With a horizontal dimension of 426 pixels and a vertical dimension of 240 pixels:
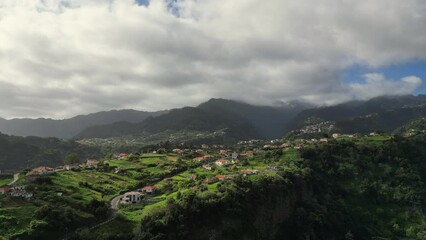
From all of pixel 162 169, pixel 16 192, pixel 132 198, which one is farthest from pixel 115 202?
pixel 162 169

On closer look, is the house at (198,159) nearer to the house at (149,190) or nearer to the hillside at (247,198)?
the hillside at (247,198)

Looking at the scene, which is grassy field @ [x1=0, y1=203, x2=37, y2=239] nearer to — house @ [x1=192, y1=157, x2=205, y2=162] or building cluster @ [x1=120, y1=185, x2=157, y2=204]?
building cluster @ [x1=120, y1=185, x2=157, y2=204]

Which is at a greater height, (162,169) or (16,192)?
(16,192)

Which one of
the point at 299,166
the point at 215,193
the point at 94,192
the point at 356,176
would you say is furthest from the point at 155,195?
the point at 356,176

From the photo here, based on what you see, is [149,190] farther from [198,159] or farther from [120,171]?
[198,159]

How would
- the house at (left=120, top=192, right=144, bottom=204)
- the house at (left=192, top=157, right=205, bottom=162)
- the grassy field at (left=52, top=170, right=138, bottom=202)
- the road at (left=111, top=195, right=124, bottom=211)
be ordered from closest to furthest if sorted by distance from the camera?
the road at (left=111, top=195, right=124, bottom=211) < the grassy field at (left=52, top=170, right=138, bottom=202) < the house at (left=120, top=192, right=144, bottom=204) < the house at (left=192, top=157, right=205, bottom=162)

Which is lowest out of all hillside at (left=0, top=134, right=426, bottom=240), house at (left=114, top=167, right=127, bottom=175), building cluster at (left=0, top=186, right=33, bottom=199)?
hillside at (left=0, top=134, right=426, bottom=240)

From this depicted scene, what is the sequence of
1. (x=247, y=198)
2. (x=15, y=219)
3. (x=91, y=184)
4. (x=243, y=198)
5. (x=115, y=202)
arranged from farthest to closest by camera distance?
1. (x=91, y=184)
2. (x=115, y=202)
3. (x=247, y=198)
4. (x=243, y=198)
5. (x=15, y=219)

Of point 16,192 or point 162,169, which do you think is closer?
point 16,192

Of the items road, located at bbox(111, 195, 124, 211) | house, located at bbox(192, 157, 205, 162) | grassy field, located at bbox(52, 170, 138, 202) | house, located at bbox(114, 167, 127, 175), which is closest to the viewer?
road, located at bbox(111, 195, 124, 211)

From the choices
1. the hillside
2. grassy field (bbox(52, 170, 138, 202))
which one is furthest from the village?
grassy field (bbox(52, 170, 138, 202))

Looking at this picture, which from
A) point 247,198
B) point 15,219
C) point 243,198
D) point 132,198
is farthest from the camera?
point 132,198

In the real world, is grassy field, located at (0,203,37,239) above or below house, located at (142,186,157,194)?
above

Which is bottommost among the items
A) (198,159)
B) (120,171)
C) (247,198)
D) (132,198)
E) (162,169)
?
(247,198)
